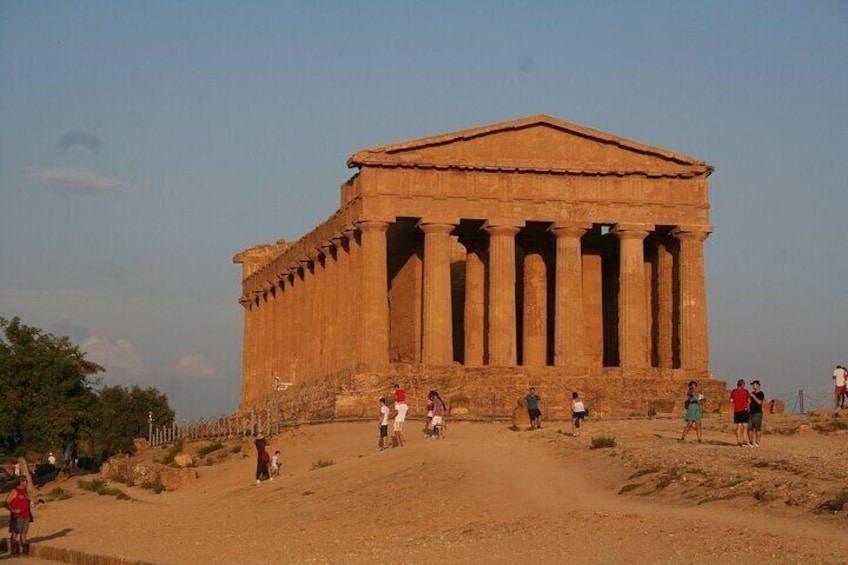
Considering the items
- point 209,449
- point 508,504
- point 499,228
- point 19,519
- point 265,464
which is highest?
point 499,228

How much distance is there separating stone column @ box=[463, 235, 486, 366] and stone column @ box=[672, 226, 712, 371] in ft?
28.3

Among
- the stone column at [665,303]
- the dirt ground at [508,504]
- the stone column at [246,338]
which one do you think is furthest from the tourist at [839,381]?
the stone column at [246,338]

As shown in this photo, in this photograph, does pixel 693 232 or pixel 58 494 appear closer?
pixel 58 494

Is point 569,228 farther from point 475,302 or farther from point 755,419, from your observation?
point 755,419

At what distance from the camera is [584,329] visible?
7431 cm

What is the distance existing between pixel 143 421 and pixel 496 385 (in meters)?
60.5

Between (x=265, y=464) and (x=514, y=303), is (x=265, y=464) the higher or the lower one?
the lower one

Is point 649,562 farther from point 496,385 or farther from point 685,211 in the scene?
point 685,211

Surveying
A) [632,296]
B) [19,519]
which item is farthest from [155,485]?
[632,296]

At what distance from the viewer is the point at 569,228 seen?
2761 inches

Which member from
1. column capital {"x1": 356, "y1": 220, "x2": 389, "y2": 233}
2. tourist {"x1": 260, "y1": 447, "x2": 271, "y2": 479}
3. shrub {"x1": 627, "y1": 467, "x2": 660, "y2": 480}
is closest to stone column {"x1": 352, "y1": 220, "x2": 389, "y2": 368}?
column capital {"x1": 356, "y1": 220, "x2": 389, "y2": 233}

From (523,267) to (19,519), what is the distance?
1517 inches

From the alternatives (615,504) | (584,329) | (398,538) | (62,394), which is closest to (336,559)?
(398,538)

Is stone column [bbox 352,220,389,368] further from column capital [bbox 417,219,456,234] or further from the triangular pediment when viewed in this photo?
the triangular pediment
